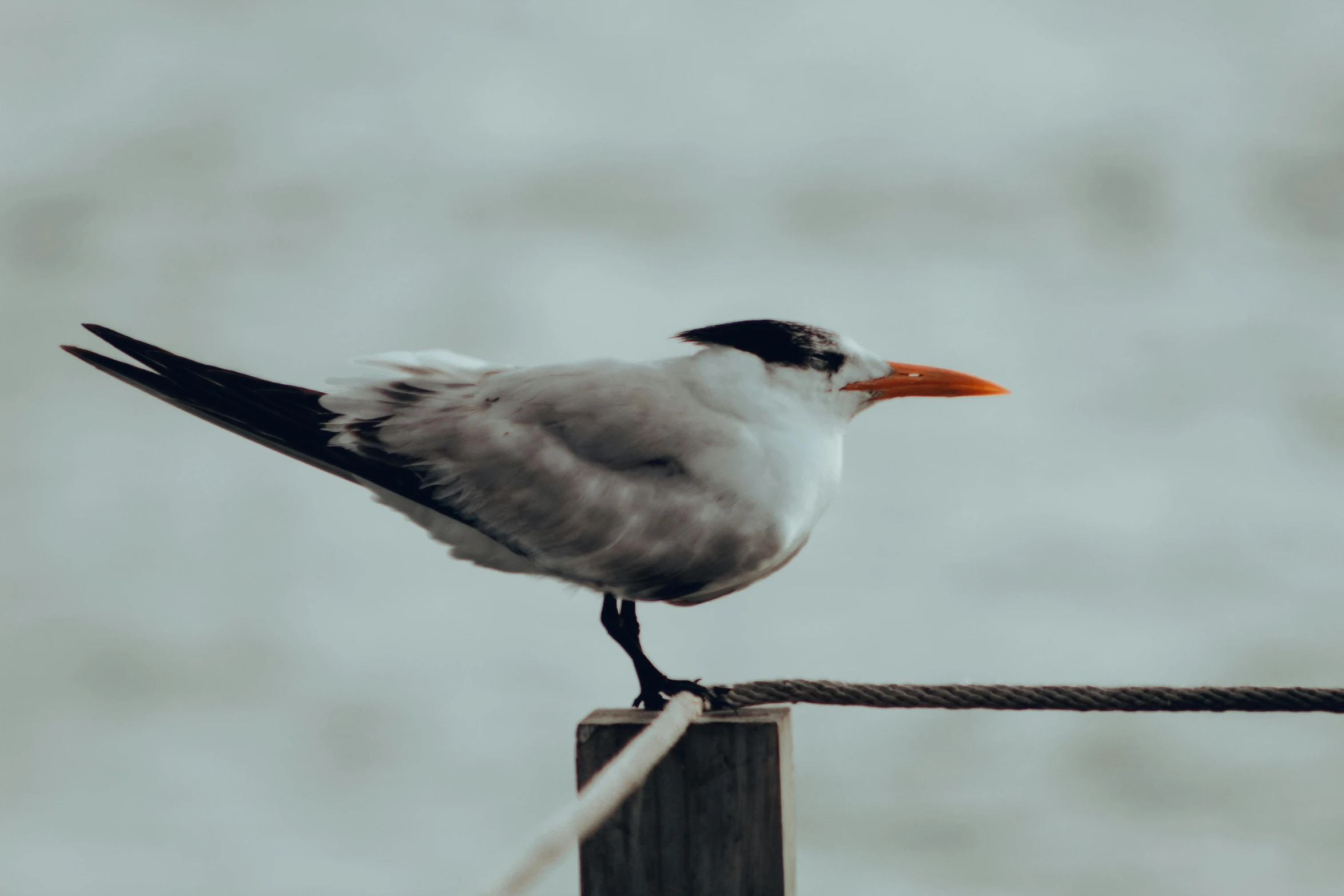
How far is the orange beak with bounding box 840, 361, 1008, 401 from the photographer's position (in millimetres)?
2887

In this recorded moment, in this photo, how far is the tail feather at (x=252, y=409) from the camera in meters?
2.72

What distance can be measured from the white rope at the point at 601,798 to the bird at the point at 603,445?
464 mm

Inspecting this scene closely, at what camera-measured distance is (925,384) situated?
2.90 m

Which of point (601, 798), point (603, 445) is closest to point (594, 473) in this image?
point (603, 445)

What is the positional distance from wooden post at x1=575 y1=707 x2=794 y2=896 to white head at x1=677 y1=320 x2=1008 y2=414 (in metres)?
0.94

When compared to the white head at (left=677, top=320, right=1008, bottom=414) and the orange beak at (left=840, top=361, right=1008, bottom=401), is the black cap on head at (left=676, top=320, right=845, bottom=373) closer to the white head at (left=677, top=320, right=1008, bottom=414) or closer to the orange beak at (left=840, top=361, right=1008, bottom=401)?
the white head at (left=677, top=320, right=1008, bottom=414)

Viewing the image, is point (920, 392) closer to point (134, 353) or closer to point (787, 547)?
point (787, 547)

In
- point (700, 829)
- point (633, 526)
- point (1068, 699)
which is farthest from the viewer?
point (633, 526)

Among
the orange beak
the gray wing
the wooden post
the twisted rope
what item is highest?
the orange beak

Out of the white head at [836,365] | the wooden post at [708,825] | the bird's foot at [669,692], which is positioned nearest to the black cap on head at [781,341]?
the white head at [836,365]

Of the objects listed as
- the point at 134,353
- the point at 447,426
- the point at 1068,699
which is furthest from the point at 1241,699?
the point at 134,353

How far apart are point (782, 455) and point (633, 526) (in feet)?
1.03

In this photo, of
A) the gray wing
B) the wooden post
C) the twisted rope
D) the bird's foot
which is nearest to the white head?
the gray wing

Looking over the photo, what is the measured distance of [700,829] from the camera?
201 cm
